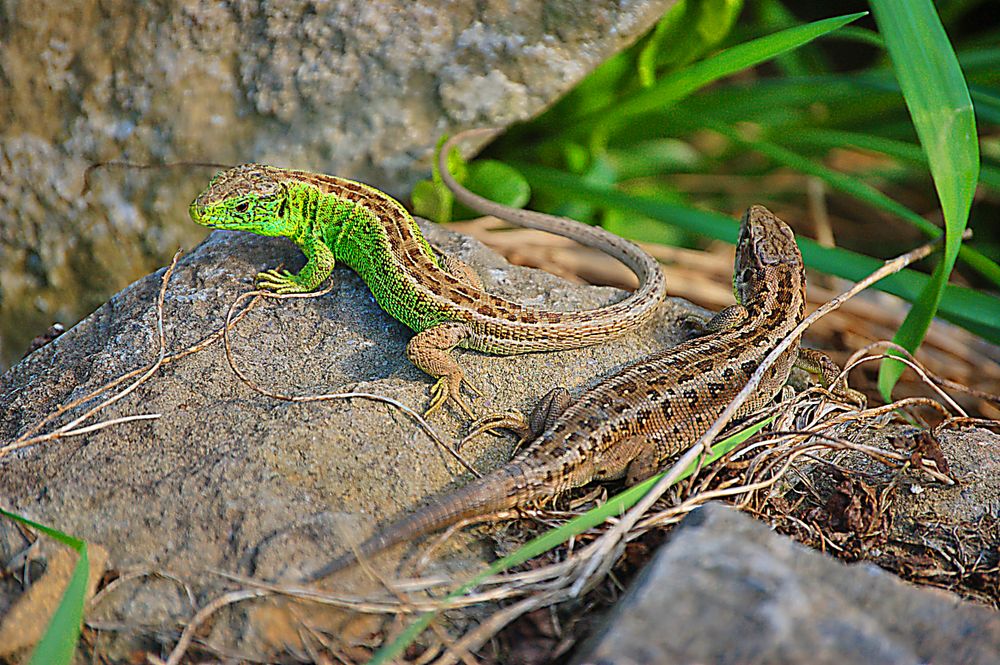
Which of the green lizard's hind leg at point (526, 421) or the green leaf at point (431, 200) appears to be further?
the green leaf at point (431, 200)

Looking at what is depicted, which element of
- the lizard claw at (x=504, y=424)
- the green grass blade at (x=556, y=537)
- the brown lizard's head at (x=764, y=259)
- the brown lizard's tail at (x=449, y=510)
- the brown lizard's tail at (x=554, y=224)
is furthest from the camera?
the brown lizard's tail at (x=554, y=224)

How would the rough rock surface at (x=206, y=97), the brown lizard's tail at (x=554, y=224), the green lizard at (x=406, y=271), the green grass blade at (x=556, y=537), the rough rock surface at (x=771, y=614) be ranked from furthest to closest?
the rough rock surface at (x=206, y=97), the brown lizard's tail at (x=554, y=224), the green lizard at (x=406, y=271), the green grass blade at (x=556, y=537), the rough rock surface at (x=771, y=614)

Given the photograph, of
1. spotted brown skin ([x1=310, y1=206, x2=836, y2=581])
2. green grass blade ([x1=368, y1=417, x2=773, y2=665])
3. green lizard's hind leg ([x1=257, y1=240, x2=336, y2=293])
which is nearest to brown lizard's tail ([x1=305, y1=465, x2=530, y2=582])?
spotted brown skin ([x1=310, y1=206, x2=836, y2=581])

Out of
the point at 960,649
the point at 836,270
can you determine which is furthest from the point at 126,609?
the point at 836,270

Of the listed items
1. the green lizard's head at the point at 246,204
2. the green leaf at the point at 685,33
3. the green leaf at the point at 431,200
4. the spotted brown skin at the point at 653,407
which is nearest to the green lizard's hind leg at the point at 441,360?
the spotted brown skin at the point at 653,407

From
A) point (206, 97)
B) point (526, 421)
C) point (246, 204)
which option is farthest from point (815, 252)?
point (206, 97)

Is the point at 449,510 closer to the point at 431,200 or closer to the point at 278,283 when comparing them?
the point at 278,283

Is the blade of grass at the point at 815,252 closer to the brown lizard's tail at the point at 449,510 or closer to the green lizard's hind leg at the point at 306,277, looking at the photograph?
the green lizard's hind leg at the point at 306,277
